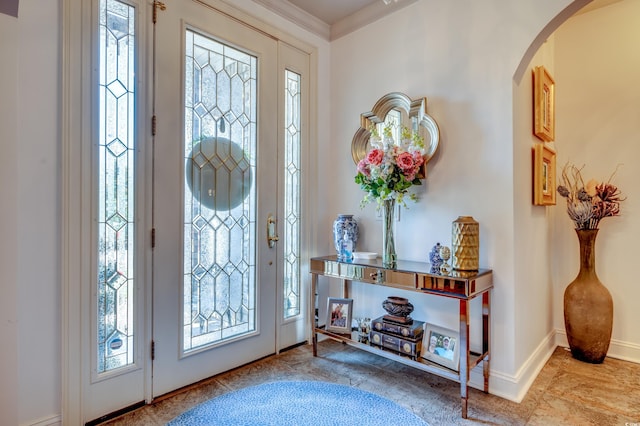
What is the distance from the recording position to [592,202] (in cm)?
257

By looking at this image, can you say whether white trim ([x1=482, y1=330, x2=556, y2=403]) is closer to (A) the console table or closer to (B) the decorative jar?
(A) the console table

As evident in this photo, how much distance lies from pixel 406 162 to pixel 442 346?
1218 millimetres

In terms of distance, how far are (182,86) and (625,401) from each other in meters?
3.41

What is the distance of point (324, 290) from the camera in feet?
10.2

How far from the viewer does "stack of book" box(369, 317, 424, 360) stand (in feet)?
7.28

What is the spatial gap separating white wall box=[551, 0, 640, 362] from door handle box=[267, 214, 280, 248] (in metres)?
2.45

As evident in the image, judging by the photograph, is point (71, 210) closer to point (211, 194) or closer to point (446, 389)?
point (211, 194)

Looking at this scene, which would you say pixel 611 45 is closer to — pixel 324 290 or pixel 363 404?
pixel 324 290

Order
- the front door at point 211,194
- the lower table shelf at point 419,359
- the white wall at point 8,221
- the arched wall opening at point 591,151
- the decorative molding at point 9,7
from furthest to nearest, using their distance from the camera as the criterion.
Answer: the arched wall opening at point 591,151
the front door at point 211,194
the lower table shelf at point 419,359
the white wall at point 8,221
the decorative molding at point 9,7

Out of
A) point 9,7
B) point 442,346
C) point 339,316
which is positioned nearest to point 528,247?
point 442,346

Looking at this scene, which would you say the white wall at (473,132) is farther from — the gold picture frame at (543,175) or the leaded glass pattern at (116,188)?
the leaded glass pattern at (116,188)

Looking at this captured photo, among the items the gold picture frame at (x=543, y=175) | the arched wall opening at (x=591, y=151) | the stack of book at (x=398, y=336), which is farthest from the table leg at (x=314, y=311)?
the gold picture frame at (x=543, y=175)

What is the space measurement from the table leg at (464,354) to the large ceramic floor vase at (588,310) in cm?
136

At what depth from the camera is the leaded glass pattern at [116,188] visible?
73.7 inches
